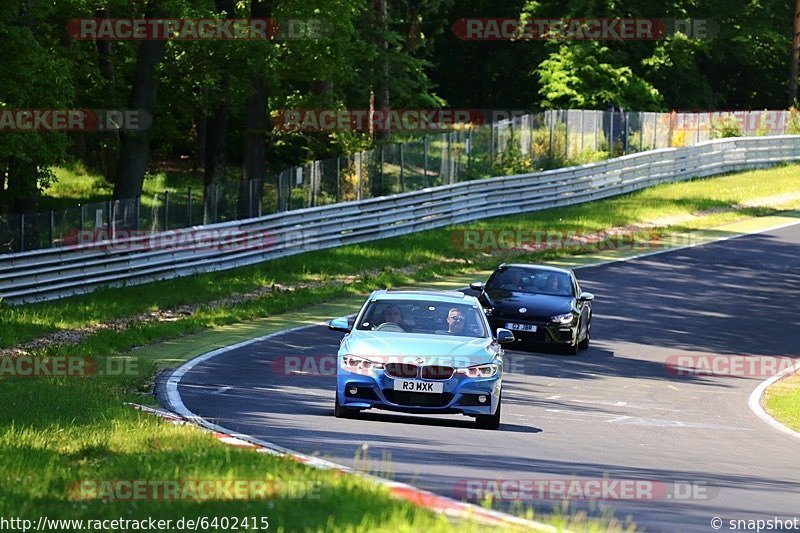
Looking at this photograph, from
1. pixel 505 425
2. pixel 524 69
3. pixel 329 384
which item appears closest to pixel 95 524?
pixel 505 425

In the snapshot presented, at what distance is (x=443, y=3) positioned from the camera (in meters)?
65.4

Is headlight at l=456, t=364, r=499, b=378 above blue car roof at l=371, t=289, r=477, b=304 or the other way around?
the other way around

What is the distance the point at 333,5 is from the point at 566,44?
33.2 meters

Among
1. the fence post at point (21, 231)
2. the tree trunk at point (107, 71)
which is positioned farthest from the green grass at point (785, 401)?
the tree trunk at point (107, 71)

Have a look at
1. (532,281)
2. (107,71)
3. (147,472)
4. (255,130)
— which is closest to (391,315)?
(147,472)

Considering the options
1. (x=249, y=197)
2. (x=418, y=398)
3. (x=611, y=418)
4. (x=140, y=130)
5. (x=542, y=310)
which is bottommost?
(x=611, y=418)

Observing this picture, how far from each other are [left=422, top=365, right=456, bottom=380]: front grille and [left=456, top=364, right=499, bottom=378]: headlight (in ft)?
0.30

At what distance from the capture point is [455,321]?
17172 mm

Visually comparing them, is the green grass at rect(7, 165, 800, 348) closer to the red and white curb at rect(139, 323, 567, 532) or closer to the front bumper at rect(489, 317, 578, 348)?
the front bumper at rect(489, 317, 578, 348)

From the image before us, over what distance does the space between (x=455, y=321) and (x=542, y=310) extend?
27.8ft

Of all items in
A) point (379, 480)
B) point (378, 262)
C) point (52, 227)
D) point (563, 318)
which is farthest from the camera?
point (378, 262)

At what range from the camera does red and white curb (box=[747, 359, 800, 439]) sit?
1914cm

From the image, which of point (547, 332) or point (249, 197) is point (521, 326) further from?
point (249, 197)

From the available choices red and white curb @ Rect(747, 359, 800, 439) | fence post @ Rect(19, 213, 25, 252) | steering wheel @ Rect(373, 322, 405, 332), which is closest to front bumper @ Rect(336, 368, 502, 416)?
steering wheel @ Rect(373, 322, 405, 332)
